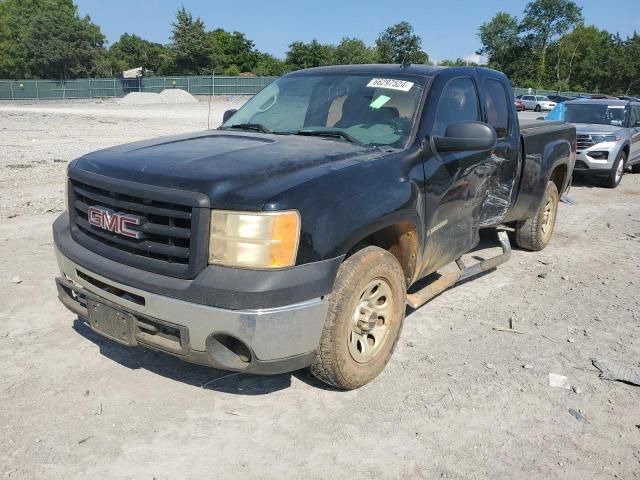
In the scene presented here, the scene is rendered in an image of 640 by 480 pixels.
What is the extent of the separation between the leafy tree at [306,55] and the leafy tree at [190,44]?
10.7 meters

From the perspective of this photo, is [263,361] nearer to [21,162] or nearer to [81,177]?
[81,177]

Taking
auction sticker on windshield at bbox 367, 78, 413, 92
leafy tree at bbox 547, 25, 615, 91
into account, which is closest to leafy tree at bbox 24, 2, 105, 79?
leafy tree at bbox 547, 25, 615, 91

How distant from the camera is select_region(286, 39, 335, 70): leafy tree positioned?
233 feet

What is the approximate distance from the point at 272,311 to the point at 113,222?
40.3 inches

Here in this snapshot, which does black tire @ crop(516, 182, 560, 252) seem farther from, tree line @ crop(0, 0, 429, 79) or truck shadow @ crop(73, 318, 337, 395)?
tree line @ crop(0, 0, 429, 79)

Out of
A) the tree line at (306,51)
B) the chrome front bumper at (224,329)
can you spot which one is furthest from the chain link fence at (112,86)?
the chrome front bumper at (224,329)

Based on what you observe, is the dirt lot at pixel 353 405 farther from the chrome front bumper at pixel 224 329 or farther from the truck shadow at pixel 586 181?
the truck shadow at pixel 586 181

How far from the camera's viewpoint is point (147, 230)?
276 cm

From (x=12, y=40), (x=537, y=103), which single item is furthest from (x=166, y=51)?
(x=537, y=103)

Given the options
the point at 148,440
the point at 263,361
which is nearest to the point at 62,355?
the point at 148,440

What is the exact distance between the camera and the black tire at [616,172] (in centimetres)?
1124

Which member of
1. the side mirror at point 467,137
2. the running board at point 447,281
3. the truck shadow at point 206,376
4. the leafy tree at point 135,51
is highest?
the leafy tree at point 135,51

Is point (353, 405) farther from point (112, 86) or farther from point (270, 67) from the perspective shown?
point (270, 67)

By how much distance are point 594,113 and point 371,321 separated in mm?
11500
